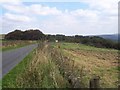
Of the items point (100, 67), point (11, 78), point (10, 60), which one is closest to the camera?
point (11, 78)

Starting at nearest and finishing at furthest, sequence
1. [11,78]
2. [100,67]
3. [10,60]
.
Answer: [11,78] < [100,67] < [10,60]

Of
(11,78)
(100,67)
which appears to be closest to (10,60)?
(100,67)

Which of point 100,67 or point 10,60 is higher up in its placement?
point 100,67

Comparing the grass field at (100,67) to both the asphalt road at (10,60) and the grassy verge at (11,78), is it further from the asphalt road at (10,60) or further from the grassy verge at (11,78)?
the asphalt road at (10,60)

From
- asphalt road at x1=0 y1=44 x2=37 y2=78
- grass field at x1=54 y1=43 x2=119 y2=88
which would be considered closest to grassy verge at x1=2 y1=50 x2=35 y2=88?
asphalt road at x1=0 y1=44 x2=37 y2=78

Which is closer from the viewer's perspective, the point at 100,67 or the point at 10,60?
the point at 100,67

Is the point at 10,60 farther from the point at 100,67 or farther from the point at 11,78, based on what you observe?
the point at 11,78

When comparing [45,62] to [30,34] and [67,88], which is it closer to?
[67,88]

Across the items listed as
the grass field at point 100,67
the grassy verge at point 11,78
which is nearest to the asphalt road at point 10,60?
the grassy verge at point 11,78

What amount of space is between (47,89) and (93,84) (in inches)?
139

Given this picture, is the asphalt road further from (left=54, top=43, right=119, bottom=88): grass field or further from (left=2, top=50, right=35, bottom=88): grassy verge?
(left=54, top=43, right=119, bottom=88): grass field

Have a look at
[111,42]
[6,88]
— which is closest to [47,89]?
[6,88]

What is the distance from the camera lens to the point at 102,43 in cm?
7875

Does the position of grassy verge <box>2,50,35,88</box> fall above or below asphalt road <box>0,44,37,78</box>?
above
